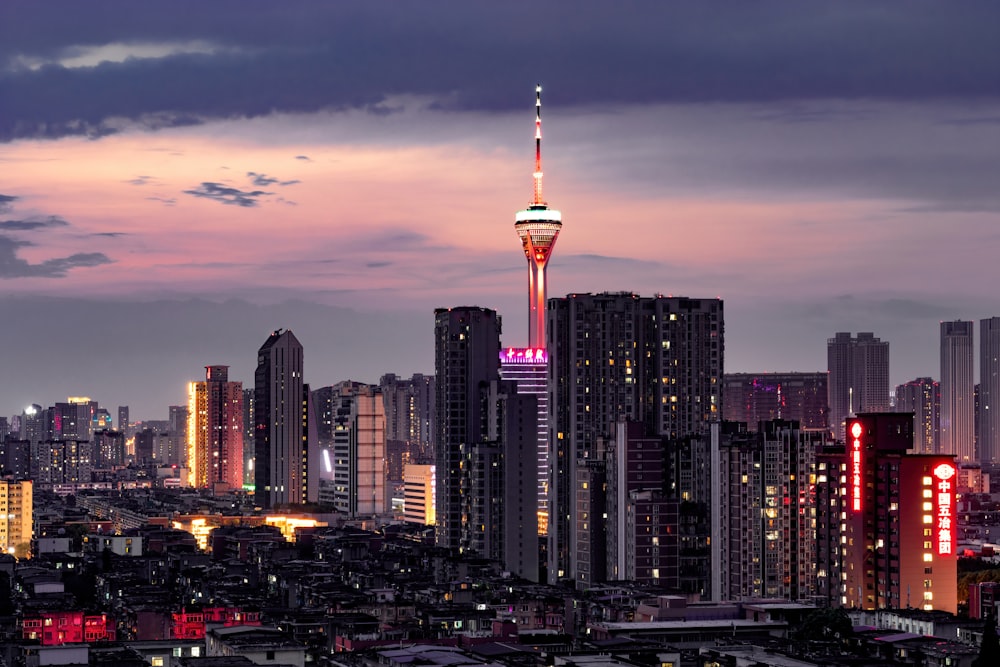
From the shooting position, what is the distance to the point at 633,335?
5025 inches

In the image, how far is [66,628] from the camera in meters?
90.4

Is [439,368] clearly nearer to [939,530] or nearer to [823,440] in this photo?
[823,440]

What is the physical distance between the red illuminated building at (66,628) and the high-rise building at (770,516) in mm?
30176

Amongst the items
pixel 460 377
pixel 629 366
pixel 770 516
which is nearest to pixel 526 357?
pixel 460 377

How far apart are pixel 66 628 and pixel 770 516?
33.7m

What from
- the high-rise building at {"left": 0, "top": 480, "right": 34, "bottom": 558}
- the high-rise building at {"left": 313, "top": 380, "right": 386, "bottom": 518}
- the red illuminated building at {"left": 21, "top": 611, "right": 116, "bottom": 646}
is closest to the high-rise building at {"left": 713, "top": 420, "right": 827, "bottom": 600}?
the red illuminated building at {"left": 21, "top": 611, "right": 116, "bottom": 646}

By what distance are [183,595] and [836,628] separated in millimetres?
42686

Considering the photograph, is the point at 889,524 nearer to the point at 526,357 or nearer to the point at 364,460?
the point at 526,357

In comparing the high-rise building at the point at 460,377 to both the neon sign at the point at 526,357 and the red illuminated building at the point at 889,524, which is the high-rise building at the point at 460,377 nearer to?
the neon sign at the point at 526,357

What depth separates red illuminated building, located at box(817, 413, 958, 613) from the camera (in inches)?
3511

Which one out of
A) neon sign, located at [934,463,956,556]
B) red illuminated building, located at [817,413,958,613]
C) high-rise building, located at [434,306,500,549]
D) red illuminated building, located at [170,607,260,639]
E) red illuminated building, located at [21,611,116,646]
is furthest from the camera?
high-rise building, located at [434,306,500,549]

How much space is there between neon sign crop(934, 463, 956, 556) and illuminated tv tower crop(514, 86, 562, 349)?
91249 mm

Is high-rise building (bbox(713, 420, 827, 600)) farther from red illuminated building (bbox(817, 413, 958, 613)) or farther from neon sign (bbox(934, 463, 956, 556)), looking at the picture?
neon sign (bbox(934, 463, 956, 556))

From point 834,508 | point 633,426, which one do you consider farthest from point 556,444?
point 834,508
